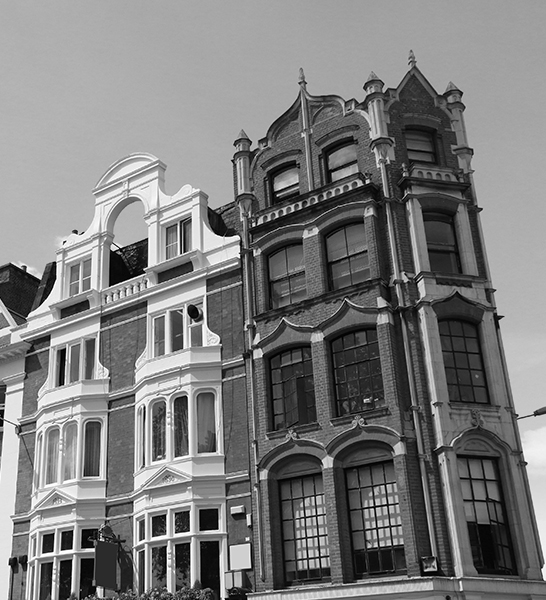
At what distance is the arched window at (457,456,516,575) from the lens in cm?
2281

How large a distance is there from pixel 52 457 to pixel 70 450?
1.02 meters

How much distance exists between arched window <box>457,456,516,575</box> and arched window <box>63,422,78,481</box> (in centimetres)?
1411

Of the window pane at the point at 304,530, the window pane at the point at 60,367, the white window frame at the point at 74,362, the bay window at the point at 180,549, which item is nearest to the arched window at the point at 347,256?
the window pane at the point at 304,530

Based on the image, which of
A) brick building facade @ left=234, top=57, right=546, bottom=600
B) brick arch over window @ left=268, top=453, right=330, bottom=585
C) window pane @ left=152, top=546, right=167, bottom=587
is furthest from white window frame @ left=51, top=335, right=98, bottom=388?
brick arch over window @ left=268, top=453, right=330, bottom=585

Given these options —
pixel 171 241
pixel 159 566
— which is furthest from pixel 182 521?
pixel 171 241

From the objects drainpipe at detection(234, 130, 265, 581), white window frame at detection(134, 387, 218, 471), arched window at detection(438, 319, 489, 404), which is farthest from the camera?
white window frame at detection(134, 387, 218, 471)

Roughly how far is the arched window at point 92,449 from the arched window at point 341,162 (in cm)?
1226

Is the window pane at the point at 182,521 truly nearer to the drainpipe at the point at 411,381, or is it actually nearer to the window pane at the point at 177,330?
the window pane at the point at 177,330

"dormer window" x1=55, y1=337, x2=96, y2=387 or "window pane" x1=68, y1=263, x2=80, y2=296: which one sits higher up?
"window pane" x1=68, y1=263, x2=80, y2=296

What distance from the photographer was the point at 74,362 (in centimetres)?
3269

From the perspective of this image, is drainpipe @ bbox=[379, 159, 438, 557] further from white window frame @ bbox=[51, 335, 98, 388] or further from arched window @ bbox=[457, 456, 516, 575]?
white window frame @ bbox=[51, 335, 98, 388]

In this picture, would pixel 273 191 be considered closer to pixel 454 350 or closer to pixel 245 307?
Answer: pixel 245 307

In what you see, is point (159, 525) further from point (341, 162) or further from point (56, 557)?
point (341, 162)

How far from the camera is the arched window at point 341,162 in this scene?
29033mm
